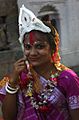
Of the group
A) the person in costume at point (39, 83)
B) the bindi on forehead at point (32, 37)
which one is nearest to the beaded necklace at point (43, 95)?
the person in costume at point (39, 83)

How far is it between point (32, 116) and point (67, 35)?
12202 mm

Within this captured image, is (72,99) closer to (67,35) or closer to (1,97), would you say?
(1,97)

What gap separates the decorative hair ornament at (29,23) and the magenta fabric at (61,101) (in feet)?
1.03

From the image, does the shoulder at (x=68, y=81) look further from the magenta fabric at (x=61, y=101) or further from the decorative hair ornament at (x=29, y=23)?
the decorative hair ornament at (x=29, y=23)

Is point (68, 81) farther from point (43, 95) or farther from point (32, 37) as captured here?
point (32, 37)

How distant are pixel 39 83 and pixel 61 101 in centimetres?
19

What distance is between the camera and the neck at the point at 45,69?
2833 mm

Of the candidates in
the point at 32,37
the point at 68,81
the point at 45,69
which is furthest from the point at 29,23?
the point at 68,81

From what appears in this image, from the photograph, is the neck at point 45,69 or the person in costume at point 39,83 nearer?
the person in costume at point 39,83

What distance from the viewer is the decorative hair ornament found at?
9.12 ft

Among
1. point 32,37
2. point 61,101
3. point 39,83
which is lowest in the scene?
point 61,101

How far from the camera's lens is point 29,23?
110 inches

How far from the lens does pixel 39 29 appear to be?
9.13 ft

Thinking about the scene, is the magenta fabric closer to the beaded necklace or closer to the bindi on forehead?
the beaded necklace
